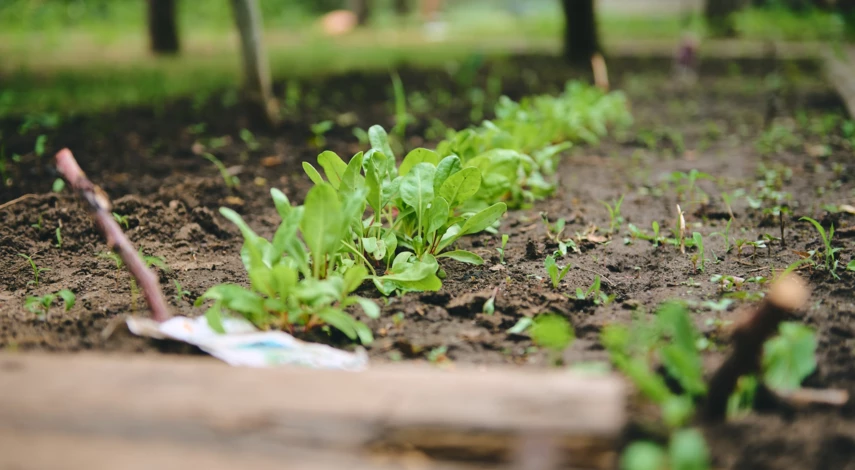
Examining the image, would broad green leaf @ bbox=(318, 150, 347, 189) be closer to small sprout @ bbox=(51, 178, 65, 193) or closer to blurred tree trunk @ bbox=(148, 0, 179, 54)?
small sprout @ bbox=(51, 178, 65, 193)

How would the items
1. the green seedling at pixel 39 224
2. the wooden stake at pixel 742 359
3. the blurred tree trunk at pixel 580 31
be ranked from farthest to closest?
the blurred tree trunk at pixel 580 31 < the green seedling at pixel 39 224 < the wooden stake at pixel 742 359

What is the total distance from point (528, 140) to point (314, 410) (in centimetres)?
237

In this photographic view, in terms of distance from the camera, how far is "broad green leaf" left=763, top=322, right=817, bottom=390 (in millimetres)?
1241

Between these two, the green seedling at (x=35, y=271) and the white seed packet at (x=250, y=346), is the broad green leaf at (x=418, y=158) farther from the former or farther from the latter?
the green seedling at (x=35, y=271)

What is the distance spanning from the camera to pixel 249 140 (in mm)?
3691

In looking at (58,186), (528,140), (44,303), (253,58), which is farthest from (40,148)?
(528,140)

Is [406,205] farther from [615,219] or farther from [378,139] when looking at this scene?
[615,219]

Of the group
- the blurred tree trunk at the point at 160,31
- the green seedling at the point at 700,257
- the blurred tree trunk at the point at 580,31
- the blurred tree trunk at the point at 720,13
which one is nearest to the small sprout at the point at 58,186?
the green seedling at the point at 700,257

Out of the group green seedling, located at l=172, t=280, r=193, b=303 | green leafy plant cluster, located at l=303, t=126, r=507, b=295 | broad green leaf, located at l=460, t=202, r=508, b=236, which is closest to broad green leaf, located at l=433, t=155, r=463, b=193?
green leafy plant cluster, located at l=303, t=126, r=507, b=295

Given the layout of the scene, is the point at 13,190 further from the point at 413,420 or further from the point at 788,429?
the point at 788,429

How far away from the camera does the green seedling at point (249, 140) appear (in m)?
3.61

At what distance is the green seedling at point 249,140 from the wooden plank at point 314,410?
8.23 feet

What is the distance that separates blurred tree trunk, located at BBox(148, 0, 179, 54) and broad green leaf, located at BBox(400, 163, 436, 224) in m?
7.40

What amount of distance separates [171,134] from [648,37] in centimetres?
792
